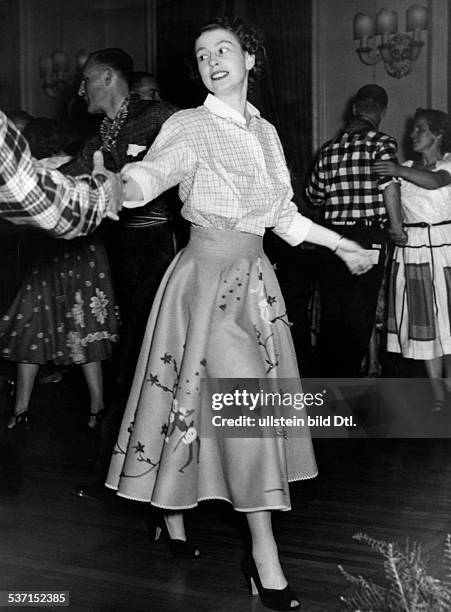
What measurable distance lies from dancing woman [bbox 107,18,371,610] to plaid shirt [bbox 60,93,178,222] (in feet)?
1.57

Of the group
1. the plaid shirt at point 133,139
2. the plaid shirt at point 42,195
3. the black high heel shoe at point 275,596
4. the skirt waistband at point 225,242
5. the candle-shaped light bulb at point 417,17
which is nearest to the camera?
the plaid shirt at point 42,195

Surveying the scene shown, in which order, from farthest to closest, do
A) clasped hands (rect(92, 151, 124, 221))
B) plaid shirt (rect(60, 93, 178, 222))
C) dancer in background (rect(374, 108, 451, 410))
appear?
dancer in background (rect(374, 108, 451, 410)) < plaid shirt (rect(60, 93, 178, 222)) < clasped hands (rect(92, 151, 124, 221))

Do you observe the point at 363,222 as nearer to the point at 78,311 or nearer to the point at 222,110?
the point at 78,311

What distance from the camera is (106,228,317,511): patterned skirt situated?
174cm

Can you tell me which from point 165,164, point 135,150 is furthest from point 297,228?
point 135,150

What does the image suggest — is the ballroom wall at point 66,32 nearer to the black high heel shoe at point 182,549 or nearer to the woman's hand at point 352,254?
the woman's hand at point 352,254

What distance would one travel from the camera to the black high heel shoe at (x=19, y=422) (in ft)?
10.4

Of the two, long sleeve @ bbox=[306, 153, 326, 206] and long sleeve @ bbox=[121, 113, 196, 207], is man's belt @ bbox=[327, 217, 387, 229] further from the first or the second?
long sleeve @ bbox=[121, 113, 196, 207]

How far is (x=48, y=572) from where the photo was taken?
6.13 ft

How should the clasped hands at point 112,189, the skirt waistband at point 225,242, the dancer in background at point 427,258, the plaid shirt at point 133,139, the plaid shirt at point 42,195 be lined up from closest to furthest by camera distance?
the plaid shirt at point 42,195, the clasped hands at point 112,189, the skirt waistband at point 225,242, the plaid shirt at point 133,139, the dancer in background at point 427,258

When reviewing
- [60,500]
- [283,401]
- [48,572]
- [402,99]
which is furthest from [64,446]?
[402,99]

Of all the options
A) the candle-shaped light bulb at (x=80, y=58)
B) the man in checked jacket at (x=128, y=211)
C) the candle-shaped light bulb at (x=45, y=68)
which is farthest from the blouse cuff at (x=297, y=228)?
the candle-shaped light bulb at (x=45, y=68)

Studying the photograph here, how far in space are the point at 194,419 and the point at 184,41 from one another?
344cm

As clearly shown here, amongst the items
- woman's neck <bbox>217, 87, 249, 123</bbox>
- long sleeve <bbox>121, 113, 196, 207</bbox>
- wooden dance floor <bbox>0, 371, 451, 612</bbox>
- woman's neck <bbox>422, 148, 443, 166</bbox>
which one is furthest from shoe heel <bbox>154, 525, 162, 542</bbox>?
woman's neck <bbox>422, 148, 443, 166</bbox>
